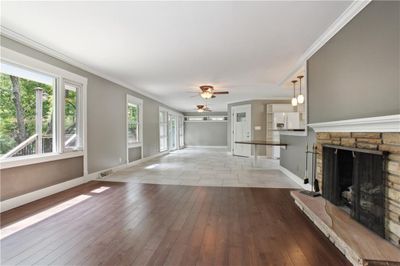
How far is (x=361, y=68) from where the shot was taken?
2400 mm

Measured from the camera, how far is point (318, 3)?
94.3 inches

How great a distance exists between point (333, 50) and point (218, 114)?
451 inches

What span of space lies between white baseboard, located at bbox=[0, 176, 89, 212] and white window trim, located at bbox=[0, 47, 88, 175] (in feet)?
1.20

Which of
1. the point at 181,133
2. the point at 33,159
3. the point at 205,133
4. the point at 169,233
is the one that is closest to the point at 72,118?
the point at 33,159

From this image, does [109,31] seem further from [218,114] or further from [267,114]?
[218,114]

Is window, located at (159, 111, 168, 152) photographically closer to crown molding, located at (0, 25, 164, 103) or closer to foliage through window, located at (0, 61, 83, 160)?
crown molding, located at (0, 25, 164, 103)

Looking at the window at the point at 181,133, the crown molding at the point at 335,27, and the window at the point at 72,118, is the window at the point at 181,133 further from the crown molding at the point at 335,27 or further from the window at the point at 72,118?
the crown molding at the point at 335,27

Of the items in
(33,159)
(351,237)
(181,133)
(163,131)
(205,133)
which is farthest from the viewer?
(205,133)

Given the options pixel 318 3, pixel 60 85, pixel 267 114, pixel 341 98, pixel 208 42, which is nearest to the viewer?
pixel 318 3

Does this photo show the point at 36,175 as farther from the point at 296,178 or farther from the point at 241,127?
the point at 241,127

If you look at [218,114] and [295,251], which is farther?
[218,114]

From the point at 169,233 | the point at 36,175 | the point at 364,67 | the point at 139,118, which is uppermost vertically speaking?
the point at 364,67

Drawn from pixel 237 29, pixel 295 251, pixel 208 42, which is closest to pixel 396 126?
pixel 295 251

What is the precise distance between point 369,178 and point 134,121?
671cm
